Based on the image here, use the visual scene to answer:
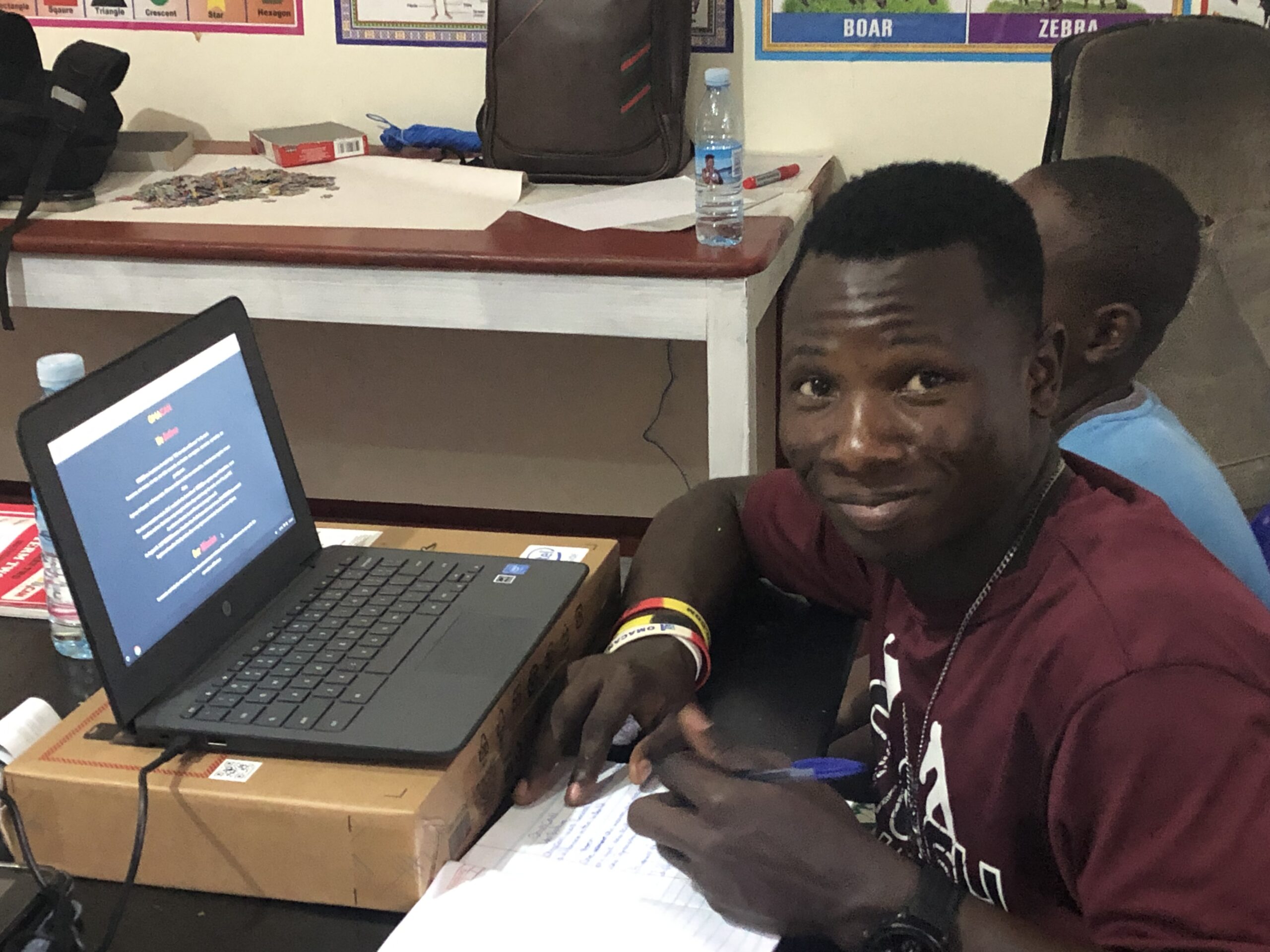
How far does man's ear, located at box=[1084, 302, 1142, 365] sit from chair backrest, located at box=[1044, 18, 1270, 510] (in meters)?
0.37

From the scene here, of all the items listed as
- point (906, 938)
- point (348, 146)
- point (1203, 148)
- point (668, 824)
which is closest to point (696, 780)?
point (668, 824)

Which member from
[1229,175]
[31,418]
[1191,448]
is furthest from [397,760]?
[1229,175]

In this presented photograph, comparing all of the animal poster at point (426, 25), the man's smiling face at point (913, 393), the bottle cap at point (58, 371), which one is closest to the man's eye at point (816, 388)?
the man's smiling face at point (913, 393)

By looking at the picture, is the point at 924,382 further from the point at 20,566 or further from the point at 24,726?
the point at 20,566

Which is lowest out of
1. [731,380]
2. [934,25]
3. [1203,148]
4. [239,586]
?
[731,380]

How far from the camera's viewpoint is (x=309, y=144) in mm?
2346

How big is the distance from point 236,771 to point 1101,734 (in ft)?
1.57

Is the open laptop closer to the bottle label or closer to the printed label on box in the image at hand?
the printed label on box

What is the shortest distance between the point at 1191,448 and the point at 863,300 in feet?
1.79

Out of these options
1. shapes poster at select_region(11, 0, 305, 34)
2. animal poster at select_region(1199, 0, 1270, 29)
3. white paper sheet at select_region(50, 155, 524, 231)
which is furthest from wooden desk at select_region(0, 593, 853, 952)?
shapes poster at select_region(11, 0, 305, 34)

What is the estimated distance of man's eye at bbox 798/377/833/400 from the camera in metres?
0.74

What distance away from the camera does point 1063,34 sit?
219 cm

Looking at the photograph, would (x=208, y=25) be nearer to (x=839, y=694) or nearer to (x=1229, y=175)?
(x=1229, y=175)

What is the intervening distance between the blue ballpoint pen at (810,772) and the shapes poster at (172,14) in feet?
7.02
